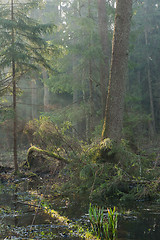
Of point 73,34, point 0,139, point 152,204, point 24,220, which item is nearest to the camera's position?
point 24,220

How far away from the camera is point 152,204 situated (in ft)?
21.0

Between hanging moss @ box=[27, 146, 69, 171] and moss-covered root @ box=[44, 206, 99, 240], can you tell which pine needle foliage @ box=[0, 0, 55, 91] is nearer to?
hanging moss @ box=[27, 146, 69, 171]

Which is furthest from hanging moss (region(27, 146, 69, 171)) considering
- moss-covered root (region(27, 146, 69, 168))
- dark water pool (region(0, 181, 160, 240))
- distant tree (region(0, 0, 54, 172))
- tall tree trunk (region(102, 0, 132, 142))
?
dark water pool (region(0, 181, 160, 240))

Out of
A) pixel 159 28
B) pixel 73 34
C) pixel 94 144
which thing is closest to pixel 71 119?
pixel 73 34

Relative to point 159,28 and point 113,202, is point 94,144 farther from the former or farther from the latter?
point 159,28

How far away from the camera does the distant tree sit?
1159 centimetres

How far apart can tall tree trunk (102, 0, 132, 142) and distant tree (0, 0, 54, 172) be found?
14.6ft

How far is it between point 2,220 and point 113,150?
3.44m

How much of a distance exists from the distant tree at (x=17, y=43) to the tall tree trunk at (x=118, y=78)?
445 centimetres

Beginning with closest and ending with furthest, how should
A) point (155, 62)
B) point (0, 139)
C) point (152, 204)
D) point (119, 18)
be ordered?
1. point (152, 204)
2. point (119, 18)
3. point (0, 139)
4. point (155, 62)

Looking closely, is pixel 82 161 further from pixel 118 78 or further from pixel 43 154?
pixel 43 154

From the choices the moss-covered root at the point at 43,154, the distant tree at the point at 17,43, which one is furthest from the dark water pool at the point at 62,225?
the distant tree at the point at 17,43

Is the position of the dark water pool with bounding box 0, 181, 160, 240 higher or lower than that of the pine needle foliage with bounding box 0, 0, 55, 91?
lower

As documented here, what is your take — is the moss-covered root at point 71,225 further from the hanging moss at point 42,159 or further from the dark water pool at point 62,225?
the hanging moss at point 42,159
